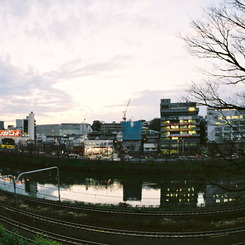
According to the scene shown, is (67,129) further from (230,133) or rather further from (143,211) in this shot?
(230,133)

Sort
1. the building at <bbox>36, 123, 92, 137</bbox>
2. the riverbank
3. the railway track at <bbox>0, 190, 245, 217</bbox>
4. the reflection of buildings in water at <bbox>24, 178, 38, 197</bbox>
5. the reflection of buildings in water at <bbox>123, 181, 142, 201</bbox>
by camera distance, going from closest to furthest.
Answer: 1. the railway track at <bbox>0, 190, 245, 217</bbox>
2. the reflection of buildings in water at <bbox>123, 181, 142, 201</bbox>
3. the reflection of buildings in water at <bbox>24, 178, 38, 197</bbox>
4. the riverbank
5. the building at <bbox>36, 123, 92, 137</bbox>

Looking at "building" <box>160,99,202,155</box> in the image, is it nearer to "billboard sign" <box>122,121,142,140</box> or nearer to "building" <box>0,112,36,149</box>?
"billboard sign" <box>122,121,142,140</box>

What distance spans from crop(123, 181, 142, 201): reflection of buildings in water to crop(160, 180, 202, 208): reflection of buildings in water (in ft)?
12.9

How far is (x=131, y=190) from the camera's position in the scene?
1577 inches

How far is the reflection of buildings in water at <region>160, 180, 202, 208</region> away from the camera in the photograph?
3185cm

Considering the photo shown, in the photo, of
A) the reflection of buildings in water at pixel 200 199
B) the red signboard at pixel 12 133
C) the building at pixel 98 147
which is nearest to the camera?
the reflection of buildings in water at pixel 200 199

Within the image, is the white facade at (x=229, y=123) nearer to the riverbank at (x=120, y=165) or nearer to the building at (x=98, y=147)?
the riverbank at (x=120, y=165)

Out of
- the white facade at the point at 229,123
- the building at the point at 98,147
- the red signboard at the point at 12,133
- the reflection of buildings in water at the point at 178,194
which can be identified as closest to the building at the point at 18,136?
the red signboard at the point at 12,133

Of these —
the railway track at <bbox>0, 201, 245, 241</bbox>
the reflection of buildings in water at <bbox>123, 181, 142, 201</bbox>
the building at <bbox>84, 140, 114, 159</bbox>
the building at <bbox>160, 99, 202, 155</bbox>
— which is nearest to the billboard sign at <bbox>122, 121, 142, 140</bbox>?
the building at <bbox>84, 140, 114, 159</bbox>

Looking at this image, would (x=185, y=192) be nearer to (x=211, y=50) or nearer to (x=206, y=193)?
Answer: (x=206, y=193)

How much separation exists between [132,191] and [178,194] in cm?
777

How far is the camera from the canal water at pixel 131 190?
3211 cm

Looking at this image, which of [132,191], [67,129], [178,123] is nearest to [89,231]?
[132,191]

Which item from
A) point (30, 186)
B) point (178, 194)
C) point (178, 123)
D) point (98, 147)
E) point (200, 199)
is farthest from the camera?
point (178, 123)
